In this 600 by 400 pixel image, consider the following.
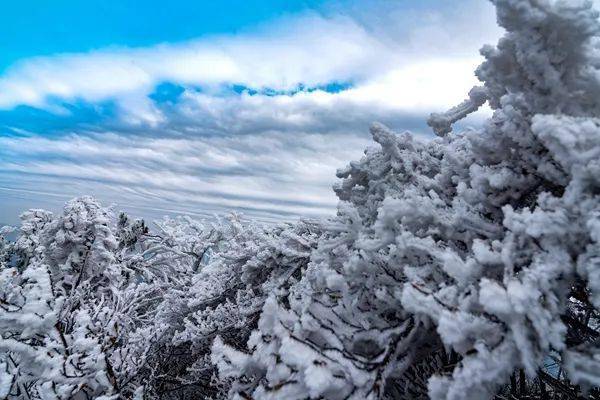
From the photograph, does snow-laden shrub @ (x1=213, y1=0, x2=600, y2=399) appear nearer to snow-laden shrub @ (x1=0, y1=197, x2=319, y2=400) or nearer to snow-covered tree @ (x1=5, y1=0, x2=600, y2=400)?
snow-covered tree @ (x1=5, y1=0, x2=600, y2=400)

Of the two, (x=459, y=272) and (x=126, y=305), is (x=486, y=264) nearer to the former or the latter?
(x=459, y=272)

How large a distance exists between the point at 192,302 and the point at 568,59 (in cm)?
802

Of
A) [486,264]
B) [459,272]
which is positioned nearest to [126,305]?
[459,272]

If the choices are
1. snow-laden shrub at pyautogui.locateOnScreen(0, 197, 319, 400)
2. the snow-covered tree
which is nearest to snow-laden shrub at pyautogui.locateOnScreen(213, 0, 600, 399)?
the snow-covered tree

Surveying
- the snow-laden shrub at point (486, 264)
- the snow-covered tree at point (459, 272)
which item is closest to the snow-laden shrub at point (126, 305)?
the snow-covered tree at point (459, 272)

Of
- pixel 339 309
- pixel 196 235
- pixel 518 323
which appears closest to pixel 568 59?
pixel 518 323

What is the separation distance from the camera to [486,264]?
2486mm

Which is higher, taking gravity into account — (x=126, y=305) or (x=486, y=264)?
(x=486, y=264)

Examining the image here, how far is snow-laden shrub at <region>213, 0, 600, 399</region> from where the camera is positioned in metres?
2.15

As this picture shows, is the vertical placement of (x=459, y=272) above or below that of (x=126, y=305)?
above

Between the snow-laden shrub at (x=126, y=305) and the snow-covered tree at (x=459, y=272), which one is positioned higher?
the snow-covered tree at (x=459, y=272)

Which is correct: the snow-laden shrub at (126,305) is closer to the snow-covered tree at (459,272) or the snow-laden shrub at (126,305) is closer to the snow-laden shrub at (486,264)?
the snow-covered tree at (459,272)

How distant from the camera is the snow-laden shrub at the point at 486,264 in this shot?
2148 millimetres

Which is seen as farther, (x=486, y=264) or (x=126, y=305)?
(x=126, y=305)
